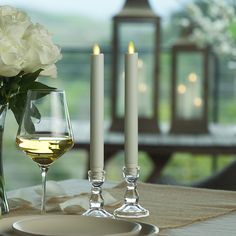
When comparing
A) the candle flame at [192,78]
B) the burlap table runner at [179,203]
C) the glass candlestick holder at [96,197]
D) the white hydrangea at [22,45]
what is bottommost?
the burlap table runner at [179,203]

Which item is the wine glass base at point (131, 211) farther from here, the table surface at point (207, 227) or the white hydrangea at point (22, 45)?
the white hydrangea at point (22, 45)

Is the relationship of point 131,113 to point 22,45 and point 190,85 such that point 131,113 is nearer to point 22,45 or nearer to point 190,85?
point 22,45

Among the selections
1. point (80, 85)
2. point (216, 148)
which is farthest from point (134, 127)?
point (80, 85)

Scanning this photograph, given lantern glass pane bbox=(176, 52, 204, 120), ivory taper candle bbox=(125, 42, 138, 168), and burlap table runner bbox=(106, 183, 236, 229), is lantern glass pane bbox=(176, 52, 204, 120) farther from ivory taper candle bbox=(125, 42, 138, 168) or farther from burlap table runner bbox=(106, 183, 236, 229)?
ivory taper candle bbox=(125, 42, 138, 168)

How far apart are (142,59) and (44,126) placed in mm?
3469

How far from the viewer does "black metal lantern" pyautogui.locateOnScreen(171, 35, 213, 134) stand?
15.9 ft

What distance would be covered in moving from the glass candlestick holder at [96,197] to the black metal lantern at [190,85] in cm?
322

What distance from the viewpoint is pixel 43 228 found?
4.69ft

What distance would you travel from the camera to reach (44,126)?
157 centimetres

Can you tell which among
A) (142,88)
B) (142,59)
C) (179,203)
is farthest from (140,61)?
(179,203)

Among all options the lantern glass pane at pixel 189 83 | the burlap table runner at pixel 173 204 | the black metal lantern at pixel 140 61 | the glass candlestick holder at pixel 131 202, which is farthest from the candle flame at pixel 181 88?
the glass candlestick holder at pixel 131 202

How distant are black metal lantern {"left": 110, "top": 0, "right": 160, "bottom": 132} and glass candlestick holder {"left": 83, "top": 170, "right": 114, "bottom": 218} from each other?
317cm

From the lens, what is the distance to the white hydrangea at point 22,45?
1.58m

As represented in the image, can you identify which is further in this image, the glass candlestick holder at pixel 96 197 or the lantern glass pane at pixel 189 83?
the lantern glass pane at pixel 189 83
